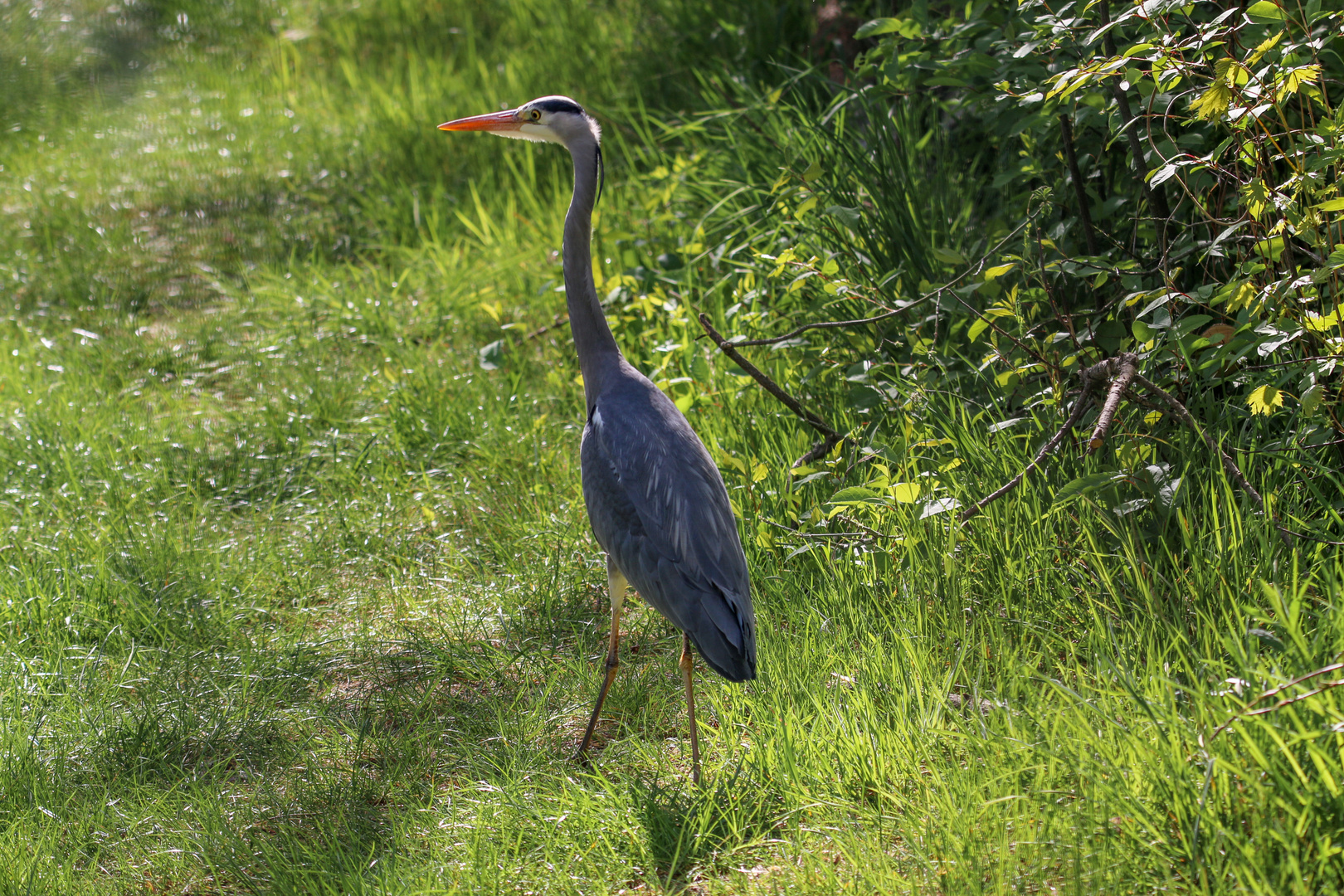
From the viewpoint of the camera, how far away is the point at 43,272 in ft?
22.0

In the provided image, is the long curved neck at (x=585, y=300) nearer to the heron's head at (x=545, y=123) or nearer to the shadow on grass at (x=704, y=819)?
the heron's head at (x=545, y=123)

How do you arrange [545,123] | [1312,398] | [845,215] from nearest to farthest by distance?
[1312,398] < [545,123] < [845,215]

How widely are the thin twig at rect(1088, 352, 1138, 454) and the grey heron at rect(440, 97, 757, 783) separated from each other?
1009mm

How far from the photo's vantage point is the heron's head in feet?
12.0

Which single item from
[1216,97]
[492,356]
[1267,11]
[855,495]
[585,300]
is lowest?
[492,356]

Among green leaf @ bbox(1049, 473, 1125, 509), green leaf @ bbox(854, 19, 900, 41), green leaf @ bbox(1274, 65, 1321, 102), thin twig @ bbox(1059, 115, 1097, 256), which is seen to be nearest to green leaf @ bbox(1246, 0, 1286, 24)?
green leaf @ bbox(1274, 65, 1321, 102)

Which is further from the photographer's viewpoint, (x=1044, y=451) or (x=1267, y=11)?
(x=1044, y=451)

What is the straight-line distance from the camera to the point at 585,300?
353 centimetres

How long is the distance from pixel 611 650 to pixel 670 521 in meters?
0.46

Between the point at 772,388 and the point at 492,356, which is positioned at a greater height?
the point at 772,388

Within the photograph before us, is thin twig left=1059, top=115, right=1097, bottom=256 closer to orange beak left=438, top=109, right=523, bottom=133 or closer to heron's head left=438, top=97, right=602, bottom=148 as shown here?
heron's head left=438, top=97, right=602, bottom=148

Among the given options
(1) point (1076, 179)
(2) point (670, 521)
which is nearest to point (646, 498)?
(2) point (670, 521)

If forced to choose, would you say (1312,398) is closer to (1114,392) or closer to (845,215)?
(1114,392)

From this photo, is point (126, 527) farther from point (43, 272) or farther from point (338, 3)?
point (338, 3)
